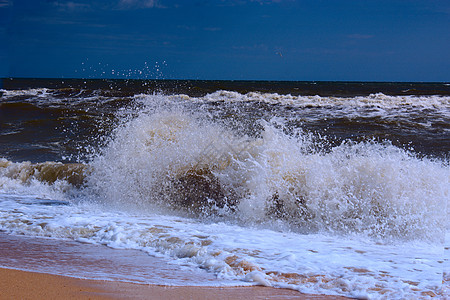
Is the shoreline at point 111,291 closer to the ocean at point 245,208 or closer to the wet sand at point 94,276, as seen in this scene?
the wet sand at point 94,276

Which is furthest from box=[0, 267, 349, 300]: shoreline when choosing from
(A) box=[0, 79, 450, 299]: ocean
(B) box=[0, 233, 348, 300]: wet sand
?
(A) box=[0, 79, 450, 299]: ocean

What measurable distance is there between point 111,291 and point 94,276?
0.33 m

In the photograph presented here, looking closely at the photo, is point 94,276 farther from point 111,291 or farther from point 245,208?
point 245,208

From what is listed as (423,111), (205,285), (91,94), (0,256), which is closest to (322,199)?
(205,285)

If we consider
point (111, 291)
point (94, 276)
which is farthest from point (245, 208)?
point (111, 291)

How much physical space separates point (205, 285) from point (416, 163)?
3.52 m

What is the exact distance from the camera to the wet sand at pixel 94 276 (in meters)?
2.69

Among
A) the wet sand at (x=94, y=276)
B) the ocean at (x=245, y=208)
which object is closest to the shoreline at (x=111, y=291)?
the wet sand at (x=94, y=276)

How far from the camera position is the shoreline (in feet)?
8.71

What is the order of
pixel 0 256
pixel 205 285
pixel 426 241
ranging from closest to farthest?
pixel 205 285
pixel 0 256
pixel 426 241

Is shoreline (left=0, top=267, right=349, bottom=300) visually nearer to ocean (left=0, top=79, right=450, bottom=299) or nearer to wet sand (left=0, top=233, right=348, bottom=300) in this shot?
wet sand (left=0, top=233, right=348, bottom=300)

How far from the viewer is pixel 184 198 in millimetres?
5496

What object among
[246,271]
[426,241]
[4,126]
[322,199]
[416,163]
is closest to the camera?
[246,271]

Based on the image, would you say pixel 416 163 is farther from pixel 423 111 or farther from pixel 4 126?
pixel 4 126
